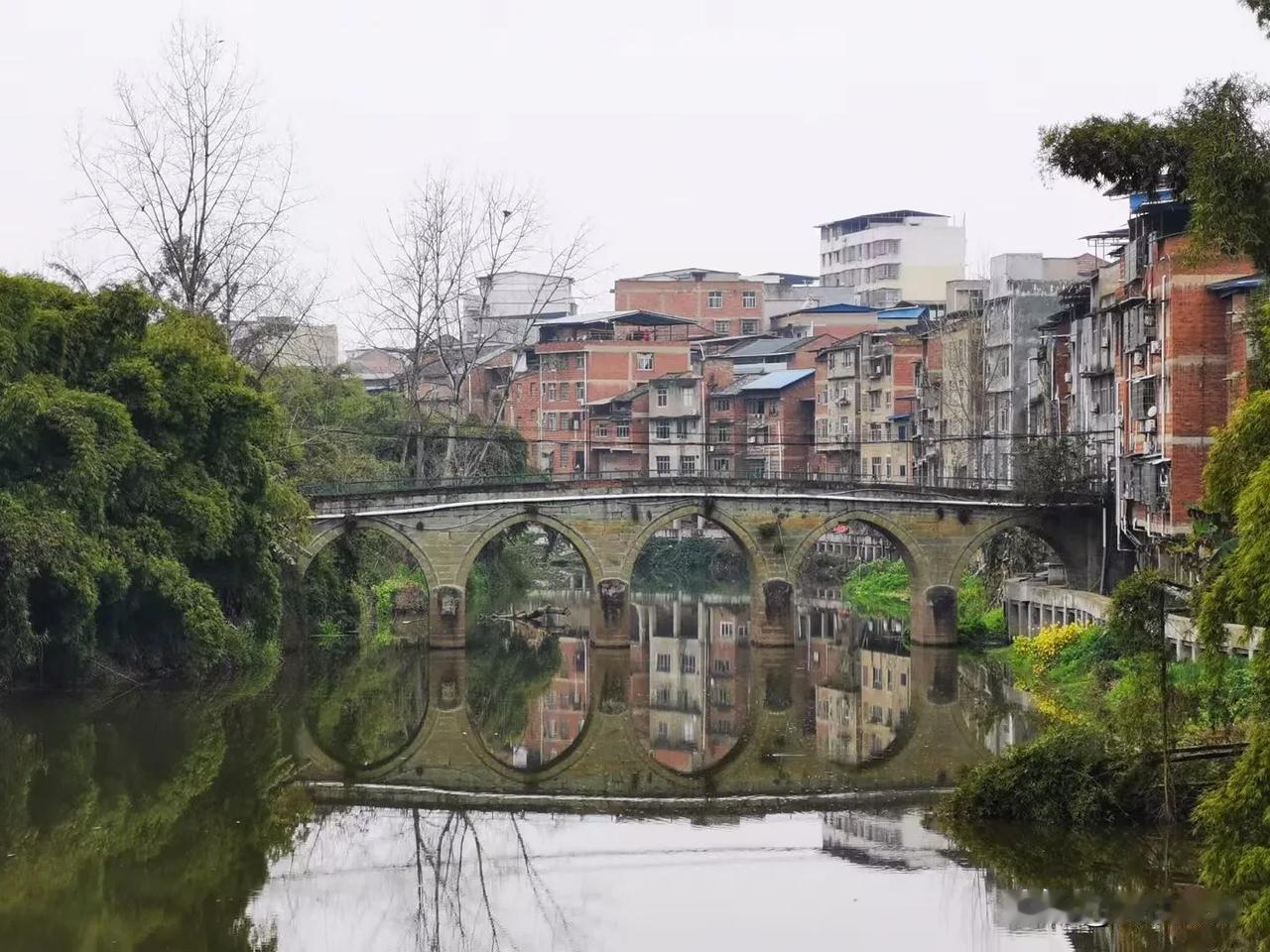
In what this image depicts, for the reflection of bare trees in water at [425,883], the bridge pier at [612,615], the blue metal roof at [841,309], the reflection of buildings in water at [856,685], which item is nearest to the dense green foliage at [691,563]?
the reflection of buildings in water at [856,685]

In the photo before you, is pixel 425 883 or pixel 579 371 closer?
pixel 425 883

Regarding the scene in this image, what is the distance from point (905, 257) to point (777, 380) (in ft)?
83.9

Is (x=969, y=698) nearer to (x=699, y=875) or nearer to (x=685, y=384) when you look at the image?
(x=699, y=875)

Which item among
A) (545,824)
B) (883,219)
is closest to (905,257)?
(883,219)

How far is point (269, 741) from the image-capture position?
31.5m

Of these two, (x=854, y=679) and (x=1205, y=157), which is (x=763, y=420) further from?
(x=1205, y=157)

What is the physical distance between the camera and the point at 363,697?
38.2 metres

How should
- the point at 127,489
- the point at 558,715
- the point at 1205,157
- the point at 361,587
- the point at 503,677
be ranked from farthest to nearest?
the point at 361,587
the point at 503,677
the point at 558,715
the point at 127,489
the point at 1205,157

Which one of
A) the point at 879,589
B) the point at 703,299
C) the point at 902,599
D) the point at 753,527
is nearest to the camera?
the point at 753,527

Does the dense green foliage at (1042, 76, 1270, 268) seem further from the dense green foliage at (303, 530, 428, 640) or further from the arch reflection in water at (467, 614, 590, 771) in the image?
the dense green foliage at (303, 530, 428, 640)

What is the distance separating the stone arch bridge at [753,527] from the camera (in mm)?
45781

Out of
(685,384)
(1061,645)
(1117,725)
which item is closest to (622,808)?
(1117,725)

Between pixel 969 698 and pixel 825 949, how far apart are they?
19709mm

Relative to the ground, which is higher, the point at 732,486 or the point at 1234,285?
the point at 1234,285
